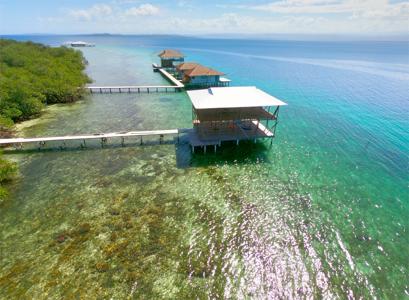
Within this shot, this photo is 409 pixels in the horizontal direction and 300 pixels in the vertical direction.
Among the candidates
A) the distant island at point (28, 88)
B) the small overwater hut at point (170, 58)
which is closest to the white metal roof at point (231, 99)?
the distant island at point (28, 88)

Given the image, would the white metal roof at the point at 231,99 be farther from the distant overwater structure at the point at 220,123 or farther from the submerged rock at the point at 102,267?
the submerged rock at the point at 102,267

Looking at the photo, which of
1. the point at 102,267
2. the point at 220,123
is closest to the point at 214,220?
the point at 102,267

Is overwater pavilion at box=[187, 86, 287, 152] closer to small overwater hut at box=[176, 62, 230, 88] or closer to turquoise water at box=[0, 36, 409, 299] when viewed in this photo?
turquoise water at box=[0, 36, 409, 299]

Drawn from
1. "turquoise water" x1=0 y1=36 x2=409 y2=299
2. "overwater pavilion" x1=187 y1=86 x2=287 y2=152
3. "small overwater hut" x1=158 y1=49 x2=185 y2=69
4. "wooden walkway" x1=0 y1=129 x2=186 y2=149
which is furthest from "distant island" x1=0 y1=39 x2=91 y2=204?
"small overwater hut" x1=158 y1=49 x2=185 y2=69

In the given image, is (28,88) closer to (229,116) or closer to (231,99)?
(229,116)

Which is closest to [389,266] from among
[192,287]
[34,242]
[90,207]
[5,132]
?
[192,287]

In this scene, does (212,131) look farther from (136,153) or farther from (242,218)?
(242,218)
